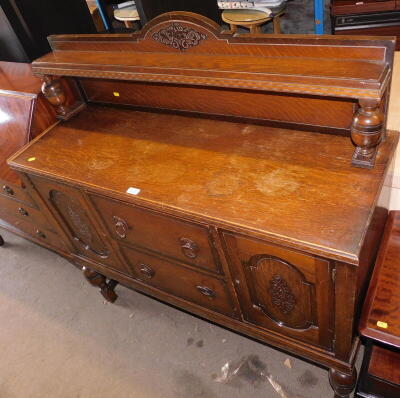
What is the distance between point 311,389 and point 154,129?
1242mm

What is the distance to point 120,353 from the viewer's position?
6.30 ft

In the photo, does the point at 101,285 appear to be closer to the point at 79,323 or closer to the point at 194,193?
the point at 79,323

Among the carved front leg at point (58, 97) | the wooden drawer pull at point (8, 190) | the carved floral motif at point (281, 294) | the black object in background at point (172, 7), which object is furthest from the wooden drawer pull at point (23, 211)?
the carved floral motif at point (281, 294)

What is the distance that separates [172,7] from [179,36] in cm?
95

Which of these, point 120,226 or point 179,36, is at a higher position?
point 179,36

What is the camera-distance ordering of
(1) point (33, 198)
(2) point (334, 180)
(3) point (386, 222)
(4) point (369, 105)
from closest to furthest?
1. (4) point (369, 105)
2. (2) point (334, 180)
3. (3) point (386, 222)
4. (1) point (33, 198)

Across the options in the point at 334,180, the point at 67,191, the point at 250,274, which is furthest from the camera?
the point at 67,191

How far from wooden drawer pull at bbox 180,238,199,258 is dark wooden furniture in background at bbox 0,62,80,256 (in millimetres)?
857

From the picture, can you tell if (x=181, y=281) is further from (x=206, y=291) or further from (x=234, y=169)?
(x=234, y=169)

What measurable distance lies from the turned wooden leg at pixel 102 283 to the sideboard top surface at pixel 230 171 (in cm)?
70

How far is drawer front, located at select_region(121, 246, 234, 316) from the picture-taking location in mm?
1468

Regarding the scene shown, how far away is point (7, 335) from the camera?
2127 mm

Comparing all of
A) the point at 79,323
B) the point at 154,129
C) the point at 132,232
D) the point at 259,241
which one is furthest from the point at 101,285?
the point at 259,241

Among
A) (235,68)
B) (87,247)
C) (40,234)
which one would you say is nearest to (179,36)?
(235,68)
